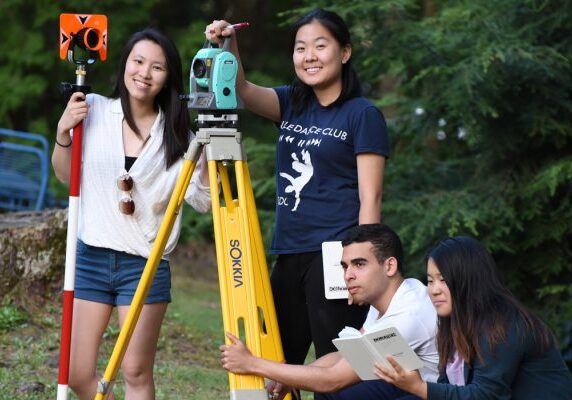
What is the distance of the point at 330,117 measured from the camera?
374 centimetres

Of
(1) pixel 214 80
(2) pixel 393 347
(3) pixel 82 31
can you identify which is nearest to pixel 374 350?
(2) pixel 393 347

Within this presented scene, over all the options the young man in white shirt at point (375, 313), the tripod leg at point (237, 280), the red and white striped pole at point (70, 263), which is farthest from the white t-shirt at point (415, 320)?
the red and white striped pole at point (70, 263)

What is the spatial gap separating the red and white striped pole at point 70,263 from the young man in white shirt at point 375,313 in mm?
676

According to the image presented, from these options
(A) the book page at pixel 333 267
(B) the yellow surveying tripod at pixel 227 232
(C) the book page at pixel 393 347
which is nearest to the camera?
(C) the book page at pixel 393 347

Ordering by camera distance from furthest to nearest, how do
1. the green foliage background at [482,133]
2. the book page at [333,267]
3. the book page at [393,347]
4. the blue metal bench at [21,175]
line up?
the blue metal bench at [21,175] → the green foliage background at [482,133] → the book page at [333,267] → the book page at [393,347]

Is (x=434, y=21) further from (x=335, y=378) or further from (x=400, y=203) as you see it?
(x=335, y=378)

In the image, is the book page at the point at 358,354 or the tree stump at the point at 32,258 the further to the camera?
the tree stump at the point at 32,258

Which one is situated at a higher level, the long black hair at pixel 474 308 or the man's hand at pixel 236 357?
the long black hair at pixel 474 308

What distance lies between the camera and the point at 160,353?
20.7ft

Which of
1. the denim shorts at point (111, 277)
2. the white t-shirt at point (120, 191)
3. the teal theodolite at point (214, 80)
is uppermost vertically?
the teal theodolite at point (214, 80)

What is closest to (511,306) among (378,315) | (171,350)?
(378,315)

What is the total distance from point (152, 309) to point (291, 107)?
82cm

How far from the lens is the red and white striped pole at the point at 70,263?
3730mm

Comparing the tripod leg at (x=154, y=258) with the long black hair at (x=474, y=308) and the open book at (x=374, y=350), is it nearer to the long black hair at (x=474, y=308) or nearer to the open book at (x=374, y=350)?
the open book at (x=374, y=350)
